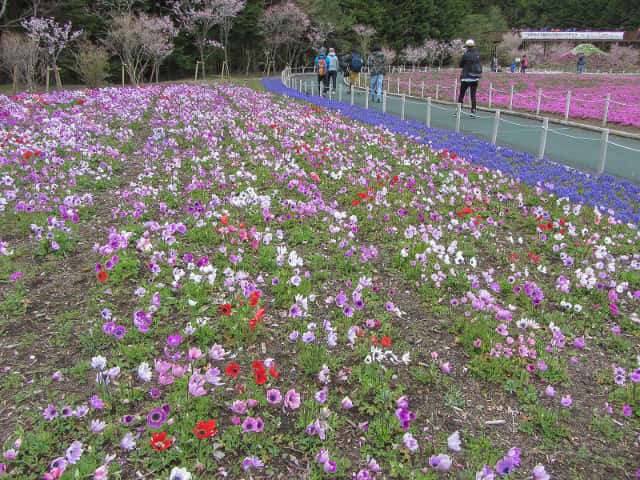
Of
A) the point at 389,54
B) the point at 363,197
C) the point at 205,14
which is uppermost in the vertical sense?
the point at 389,54

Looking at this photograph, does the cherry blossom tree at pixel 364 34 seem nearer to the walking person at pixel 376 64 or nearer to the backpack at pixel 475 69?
the walking person at pixel 376 64

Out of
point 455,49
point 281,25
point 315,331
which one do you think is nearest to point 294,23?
point 281,25

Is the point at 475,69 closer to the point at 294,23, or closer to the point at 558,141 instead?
the point at 558,141

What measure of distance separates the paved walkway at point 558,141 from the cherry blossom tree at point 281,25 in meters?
40.3

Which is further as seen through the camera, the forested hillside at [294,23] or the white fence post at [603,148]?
the forested hillside at [294,23]

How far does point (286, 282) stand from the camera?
14.3 feet

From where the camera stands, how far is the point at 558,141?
12.5 m

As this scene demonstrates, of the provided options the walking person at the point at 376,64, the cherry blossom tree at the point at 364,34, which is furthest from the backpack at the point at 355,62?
the cherry blossom tree at the point at 364,34

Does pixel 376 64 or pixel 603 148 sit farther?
pixel 376 64

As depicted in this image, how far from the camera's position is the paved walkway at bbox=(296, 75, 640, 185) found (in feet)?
32.3

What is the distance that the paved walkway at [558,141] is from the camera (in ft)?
32.3

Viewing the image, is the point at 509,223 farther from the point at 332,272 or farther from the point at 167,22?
the point at 167,22

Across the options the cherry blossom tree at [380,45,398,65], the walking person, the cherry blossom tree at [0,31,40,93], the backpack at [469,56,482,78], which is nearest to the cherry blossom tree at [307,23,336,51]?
the cherry blossom tree at [380,45,398,65]

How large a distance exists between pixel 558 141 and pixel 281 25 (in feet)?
163
